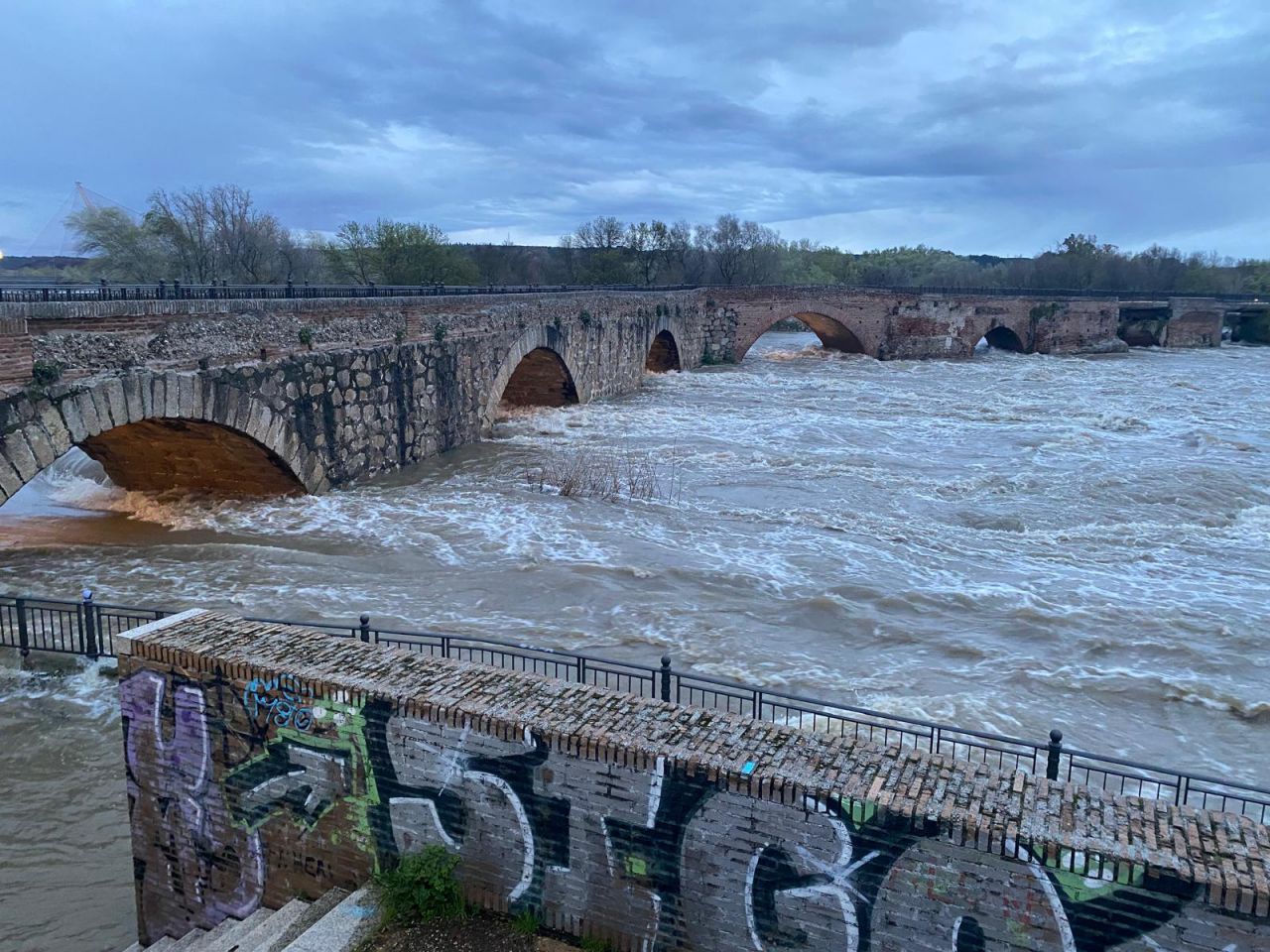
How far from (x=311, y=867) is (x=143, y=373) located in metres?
8.85

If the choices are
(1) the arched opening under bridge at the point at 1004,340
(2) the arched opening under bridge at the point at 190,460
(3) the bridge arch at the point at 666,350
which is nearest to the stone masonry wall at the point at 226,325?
(2) the arched opening under bridge at the point at 190,460

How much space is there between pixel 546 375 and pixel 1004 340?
41.1m

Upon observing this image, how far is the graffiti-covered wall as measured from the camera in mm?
3951

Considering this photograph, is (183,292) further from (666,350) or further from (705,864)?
(666,350)

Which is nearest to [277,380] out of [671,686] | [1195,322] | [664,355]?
[671,686]

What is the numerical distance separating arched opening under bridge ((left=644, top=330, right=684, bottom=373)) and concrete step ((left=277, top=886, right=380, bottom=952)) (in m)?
35.6

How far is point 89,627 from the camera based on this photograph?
30.2 ft

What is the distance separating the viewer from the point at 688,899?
15.3 ft

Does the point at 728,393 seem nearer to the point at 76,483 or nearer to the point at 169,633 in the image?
the point at 76,483

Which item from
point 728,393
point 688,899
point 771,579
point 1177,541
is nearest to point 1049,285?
point 728,393

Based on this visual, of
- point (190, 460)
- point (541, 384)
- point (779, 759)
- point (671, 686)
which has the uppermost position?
point (779, 759)

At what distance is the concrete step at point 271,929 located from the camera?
5.21 metres

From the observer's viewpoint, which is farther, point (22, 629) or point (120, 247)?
point (120, 247)

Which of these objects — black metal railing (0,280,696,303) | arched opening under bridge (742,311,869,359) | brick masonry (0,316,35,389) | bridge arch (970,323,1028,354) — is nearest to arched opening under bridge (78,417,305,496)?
black metal railing (0,280,696,303)
